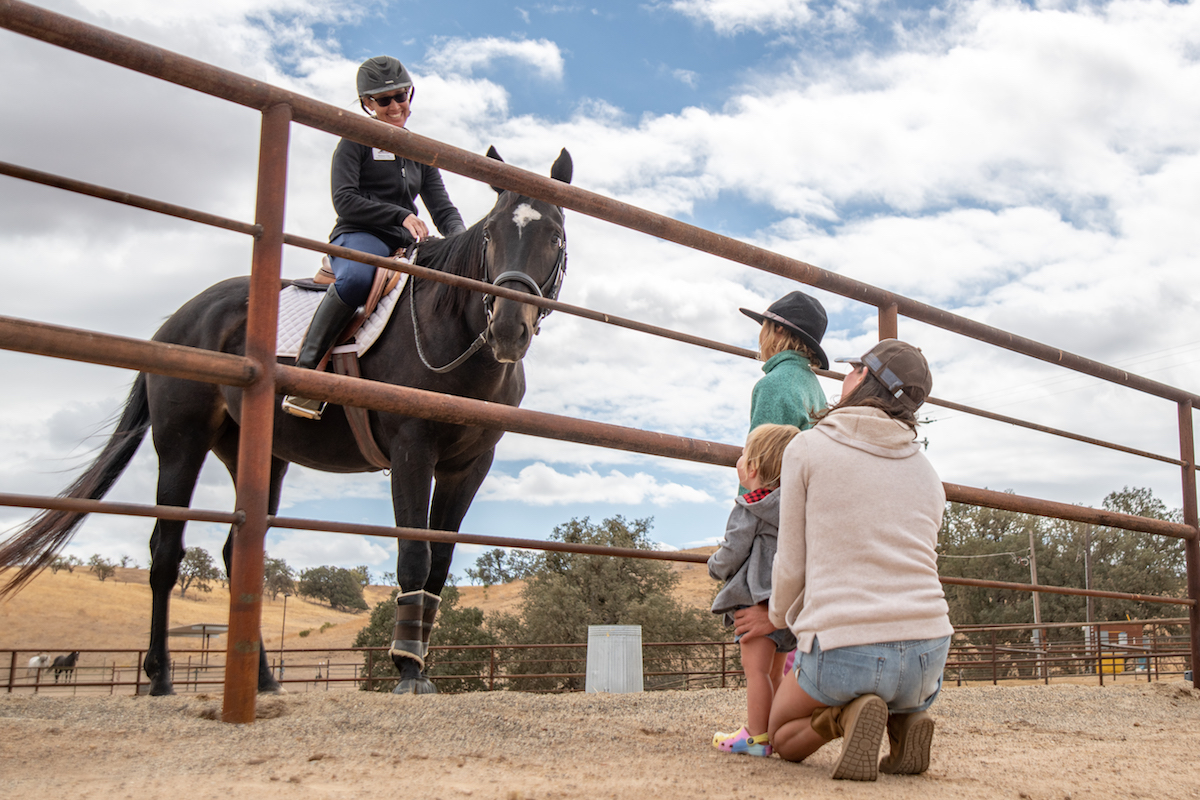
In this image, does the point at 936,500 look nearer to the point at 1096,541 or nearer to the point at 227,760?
the point at 227,760

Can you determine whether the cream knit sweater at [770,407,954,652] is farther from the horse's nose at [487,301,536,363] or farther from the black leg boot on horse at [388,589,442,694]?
the black leg boot on horse at [388,589,442,694]

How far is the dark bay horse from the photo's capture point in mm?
3264

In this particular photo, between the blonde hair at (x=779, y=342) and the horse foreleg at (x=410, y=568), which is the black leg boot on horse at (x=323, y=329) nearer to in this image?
the horse foreleg at (x=410, y=568)

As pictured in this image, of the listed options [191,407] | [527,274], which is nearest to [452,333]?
[527,274]

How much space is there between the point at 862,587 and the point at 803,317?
1.02 metres

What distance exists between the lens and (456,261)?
3648mm

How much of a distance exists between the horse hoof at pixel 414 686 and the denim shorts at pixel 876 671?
1.73m

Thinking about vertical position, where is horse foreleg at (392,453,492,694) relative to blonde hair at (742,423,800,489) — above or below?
below

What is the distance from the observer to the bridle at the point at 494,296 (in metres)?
3.19

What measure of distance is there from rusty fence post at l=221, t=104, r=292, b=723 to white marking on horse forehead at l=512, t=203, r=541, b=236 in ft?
4.55

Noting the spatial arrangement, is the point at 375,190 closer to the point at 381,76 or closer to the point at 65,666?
the point at 381,76

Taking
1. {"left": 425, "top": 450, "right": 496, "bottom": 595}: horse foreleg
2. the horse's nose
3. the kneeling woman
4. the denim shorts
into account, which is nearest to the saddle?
{"left": 425, "top": 450, "right": 496, "bottom": 595}: horse foreleg

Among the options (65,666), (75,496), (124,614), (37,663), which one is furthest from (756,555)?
(124,614)

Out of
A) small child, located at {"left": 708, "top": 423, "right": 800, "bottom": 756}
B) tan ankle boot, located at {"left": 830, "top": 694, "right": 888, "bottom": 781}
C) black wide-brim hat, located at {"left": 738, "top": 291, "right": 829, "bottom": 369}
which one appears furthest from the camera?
black wide-brim hat, located at {"left": 738, "top": 291, "right": 829, "bottom": 369}
